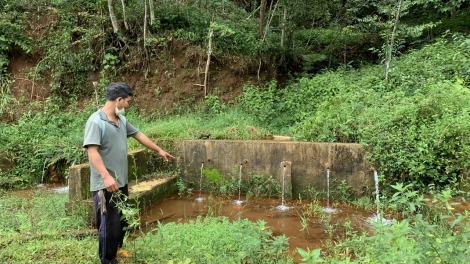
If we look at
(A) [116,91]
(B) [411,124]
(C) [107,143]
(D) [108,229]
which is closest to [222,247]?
(D) [108,229]

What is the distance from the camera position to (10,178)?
7773 millimetres

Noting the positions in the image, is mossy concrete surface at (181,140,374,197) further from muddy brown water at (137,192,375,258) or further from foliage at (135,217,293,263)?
foliage at (135,217,293,263)

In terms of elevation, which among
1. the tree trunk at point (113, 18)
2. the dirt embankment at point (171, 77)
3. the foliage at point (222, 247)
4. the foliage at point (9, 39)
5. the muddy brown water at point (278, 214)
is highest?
the tree trunk at point (113, 18)

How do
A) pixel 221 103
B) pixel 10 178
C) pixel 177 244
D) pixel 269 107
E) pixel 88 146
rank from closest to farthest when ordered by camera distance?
pixel 88 146 → pixel 177 244 → pixel 10 178 → pixel 269 107 → pixel 221 103

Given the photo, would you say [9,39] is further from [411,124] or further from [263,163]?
[411,124]

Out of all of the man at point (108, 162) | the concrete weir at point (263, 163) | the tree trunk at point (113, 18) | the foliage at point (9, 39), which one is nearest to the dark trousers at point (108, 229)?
the man at point (108, 162)

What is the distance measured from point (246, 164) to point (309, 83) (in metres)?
4.28

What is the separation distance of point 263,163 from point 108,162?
13.7 feet

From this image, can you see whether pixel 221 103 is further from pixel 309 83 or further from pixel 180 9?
pixel 180 9

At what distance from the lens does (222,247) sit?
401cm

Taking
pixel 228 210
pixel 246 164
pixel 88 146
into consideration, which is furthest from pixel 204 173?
pixel 88 146

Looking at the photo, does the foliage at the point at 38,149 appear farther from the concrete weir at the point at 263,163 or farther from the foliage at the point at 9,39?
the foliage at the point at 9,39

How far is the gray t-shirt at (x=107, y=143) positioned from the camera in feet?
11.0

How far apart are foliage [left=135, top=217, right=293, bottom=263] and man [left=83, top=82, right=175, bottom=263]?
0.45 meters
